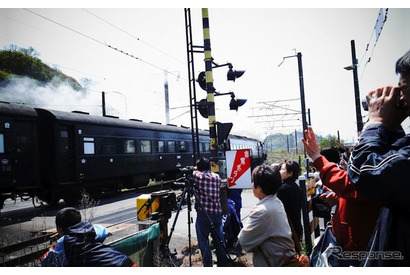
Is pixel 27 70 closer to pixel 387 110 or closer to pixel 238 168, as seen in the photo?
pixel 238 168

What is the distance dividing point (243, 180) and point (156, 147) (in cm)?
933

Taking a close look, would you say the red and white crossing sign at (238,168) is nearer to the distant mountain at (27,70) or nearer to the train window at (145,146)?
the distant mountain at (27,70)

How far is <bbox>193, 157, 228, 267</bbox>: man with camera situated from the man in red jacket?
2081 mm

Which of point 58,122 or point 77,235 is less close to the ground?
point 58,122

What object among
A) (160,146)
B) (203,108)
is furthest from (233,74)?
(160,146)

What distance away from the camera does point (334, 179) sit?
1.57 meters

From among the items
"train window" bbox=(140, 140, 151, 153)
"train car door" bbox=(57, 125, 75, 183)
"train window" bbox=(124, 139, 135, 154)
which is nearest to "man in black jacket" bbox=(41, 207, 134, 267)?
"train car door" bbox=(57, 125, 75, 183)

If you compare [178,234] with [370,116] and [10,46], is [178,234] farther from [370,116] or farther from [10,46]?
[370,116]

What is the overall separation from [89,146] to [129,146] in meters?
2.02

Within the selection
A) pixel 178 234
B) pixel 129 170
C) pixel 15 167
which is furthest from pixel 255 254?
pixel 129 170

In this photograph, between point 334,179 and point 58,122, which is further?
point 58,122

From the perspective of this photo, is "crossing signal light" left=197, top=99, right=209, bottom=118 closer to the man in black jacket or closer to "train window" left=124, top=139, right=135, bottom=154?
the man in black jacket

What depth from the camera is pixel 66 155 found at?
8.97m

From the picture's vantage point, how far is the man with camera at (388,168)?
1169 mm
